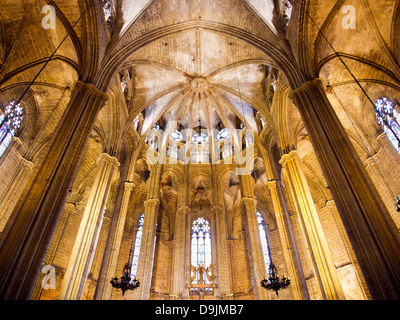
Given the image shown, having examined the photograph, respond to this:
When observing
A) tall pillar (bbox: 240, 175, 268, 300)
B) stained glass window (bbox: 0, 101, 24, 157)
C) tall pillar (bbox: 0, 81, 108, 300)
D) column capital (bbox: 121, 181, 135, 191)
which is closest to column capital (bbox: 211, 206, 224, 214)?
tall pillar (bbox: 240, 175, 268, 300)

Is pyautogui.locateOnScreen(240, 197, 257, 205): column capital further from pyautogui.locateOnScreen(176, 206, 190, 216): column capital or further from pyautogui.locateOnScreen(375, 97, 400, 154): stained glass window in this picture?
pyautogui.locateOnScreen(375, 97, 400, 154): stained glass window

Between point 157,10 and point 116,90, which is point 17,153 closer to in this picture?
point 116,90

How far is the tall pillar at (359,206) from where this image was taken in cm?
580

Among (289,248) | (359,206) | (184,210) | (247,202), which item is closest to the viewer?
(359,206)

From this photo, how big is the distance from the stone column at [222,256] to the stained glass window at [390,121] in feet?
31.3

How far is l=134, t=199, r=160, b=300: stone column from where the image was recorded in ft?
39.7

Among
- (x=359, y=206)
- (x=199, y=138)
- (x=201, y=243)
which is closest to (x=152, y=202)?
(x=201, y=243)

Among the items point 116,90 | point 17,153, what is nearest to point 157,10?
point 116,90

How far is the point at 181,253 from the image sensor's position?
14.5 meters

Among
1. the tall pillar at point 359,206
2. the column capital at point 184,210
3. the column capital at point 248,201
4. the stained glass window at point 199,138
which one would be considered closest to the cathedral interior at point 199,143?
the tall pillar at point 359,206

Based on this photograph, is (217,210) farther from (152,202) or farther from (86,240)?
(86,240)

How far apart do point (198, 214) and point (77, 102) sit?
534 inches

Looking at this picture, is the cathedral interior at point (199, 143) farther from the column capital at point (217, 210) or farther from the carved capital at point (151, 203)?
the carved capital at point (151, 203)

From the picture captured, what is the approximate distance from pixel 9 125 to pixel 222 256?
12592 millimetres
